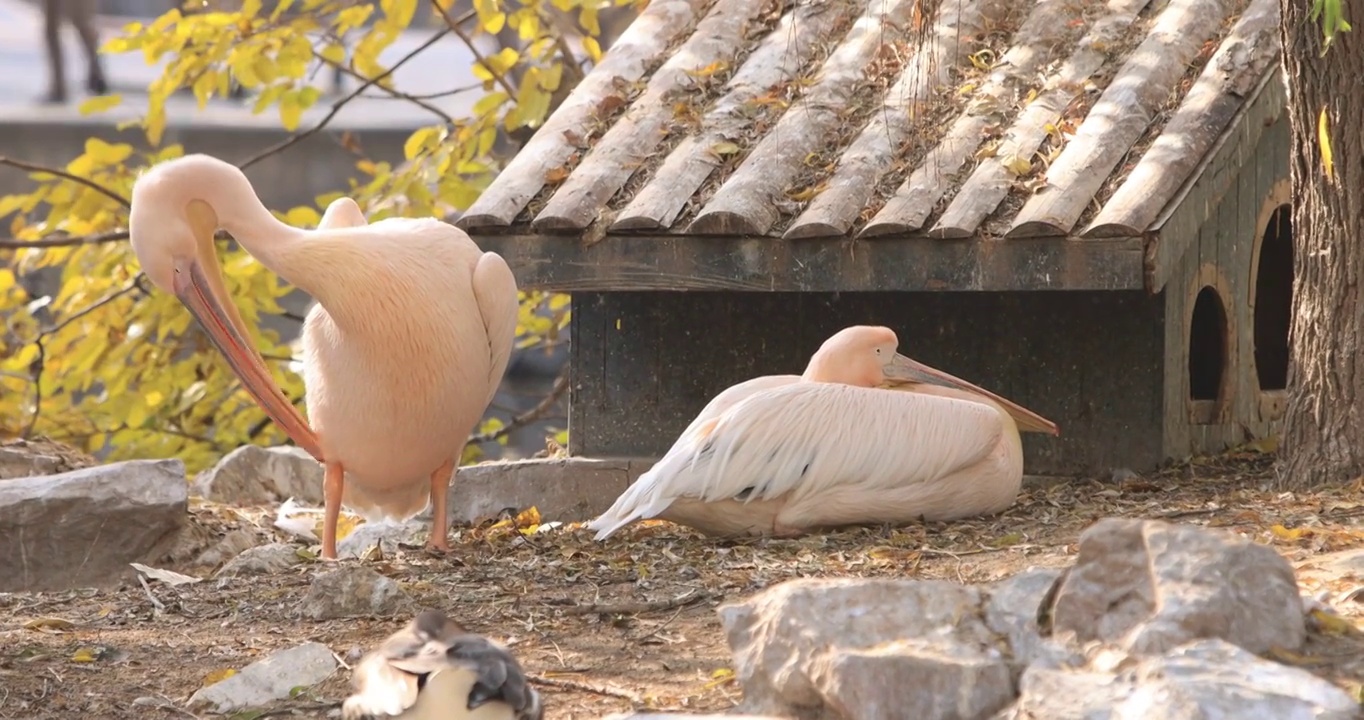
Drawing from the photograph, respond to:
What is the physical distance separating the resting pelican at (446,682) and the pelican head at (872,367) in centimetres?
288

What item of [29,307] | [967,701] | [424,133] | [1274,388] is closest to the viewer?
[967,701]

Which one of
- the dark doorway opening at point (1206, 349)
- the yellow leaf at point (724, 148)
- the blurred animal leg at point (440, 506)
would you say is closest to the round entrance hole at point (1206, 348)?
the dark doorway opening at point (1206, 349)

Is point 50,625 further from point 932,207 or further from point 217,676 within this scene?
point 932,207

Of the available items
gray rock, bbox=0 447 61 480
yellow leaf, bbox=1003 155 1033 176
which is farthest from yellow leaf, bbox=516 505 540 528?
gray rock, bbox=0 447 61 480

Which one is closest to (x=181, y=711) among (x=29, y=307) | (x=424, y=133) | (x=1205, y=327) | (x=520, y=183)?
(x=520, y=183)

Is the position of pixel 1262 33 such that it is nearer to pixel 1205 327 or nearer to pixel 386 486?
pixel 1205 327

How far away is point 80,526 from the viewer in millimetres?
6000

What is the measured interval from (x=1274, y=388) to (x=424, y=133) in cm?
437

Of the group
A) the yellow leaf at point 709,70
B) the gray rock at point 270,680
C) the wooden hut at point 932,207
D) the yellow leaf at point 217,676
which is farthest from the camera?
the yellow leaf at point 709,70

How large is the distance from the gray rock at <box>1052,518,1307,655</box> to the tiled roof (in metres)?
2.34

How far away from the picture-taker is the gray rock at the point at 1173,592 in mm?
2980

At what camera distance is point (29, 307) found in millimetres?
9719

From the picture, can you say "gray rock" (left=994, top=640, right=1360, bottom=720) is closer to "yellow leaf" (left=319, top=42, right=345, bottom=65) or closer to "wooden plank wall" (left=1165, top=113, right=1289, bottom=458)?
"wooden plank wall" (left=1165, top=113, right=1289, bottom=458)

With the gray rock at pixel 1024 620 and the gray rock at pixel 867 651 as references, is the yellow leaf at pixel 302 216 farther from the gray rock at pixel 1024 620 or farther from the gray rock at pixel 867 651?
the gray rock at pixel 1024 620
